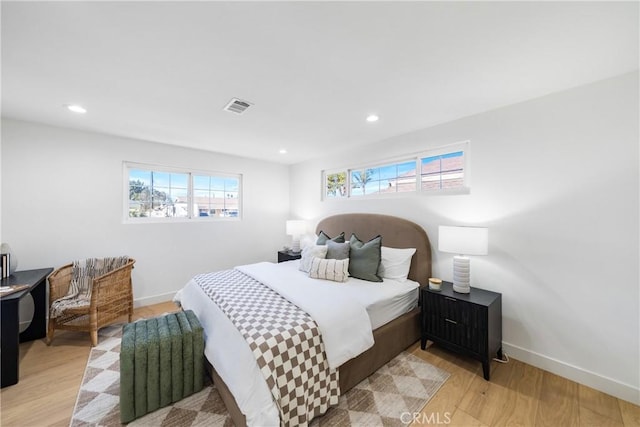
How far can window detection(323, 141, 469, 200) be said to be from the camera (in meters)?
2.74

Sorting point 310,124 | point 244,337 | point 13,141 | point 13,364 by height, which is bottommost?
point 13,364

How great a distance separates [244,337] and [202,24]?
1.85 meters

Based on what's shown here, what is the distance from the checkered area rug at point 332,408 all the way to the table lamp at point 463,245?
817 mm

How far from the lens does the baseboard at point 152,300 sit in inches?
133

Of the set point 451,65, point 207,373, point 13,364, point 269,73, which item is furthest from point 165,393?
point 451,65

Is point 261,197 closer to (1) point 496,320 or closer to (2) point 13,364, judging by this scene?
(2) point 13,364

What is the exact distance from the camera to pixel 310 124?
9.23ft

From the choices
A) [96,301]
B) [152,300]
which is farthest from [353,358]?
[152,300]

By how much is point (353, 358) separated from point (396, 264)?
126cm

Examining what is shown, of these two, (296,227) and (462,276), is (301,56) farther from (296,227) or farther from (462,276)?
(296,227)

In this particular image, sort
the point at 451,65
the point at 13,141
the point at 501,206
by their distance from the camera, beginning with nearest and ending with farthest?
the point at 451,65 → the point at 501,206 → the point at 13,141

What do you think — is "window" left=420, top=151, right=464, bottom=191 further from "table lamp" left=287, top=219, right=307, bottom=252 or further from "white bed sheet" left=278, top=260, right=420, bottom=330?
"table lamp" left=287, top=219, right=307, bottom=252

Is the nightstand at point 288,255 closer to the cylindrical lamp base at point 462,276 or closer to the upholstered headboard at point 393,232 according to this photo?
the upholstered headboard at point 393,232

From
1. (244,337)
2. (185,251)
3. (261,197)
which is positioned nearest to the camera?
(244,337)
